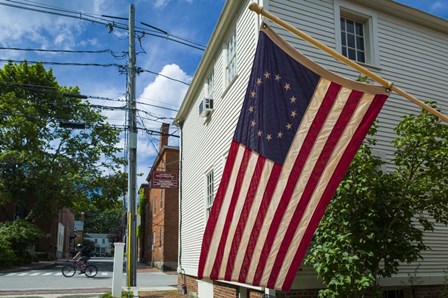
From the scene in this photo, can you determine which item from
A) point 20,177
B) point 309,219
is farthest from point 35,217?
point 309,219

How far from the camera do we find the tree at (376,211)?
704 centimetres

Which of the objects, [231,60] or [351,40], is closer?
[351,40]

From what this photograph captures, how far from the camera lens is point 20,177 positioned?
116 feet

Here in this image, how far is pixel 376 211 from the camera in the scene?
7.39 meters

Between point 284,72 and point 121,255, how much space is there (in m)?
11.3

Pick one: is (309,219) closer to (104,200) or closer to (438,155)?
(438,155)

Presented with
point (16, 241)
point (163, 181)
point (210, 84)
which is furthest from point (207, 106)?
point (16, 241)

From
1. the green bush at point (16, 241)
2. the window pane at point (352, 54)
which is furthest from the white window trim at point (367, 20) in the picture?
the green bush at point (16, 241)

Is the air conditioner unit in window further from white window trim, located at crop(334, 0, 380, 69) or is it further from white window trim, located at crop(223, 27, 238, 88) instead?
white window trim, located at crop(334, 0, 380, 69)

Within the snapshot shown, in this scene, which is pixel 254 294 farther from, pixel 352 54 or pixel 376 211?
pixel 352 54

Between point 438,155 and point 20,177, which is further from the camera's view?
point 20,177

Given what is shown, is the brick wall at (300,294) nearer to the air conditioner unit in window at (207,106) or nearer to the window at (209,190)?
the window at (209,190)

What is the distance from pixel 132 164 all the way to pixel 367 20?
32.0ft

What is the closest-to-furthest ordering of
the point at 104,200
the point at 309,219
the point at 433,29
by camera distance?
the point at 309,219 < the point at 433,29 < the point at 104,200
